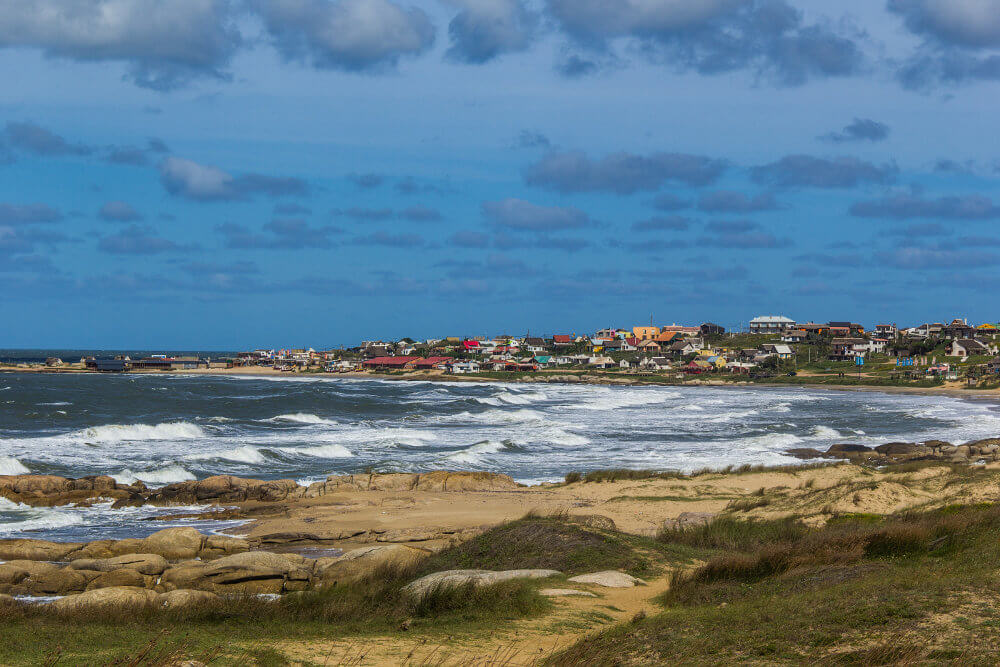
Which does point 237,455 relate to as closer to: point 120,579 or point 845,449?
point 120,579

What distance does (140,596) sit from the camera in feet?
37.2

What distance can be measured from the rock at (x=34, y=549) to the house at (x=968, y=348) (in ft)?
394

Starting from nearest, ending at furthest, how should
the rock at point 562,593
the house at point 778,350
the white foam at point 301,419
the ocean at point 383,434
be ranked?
the rock at point 562,593, the ocean at point 383,434, the white foam at point 301,419, the house at point 778,350

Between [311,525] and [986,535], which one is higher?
[986,535]

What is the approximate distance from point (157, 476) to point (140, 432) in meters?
14.6

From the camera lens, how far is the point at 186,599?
1098cm

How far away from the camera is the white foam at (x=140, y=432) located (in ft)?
128

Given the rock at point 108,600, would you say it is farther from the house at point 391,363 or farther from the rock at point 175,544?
the house at point 391,363

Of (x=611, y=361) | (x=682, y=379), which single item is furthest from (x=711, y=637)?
(x=611, y=361)

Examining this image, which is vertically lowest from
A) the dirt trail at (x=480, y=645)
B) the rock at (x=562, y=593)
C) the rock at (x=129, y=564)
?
the rock at (x=129, y=564)

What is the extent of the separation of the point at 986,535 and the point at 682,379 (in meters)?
106

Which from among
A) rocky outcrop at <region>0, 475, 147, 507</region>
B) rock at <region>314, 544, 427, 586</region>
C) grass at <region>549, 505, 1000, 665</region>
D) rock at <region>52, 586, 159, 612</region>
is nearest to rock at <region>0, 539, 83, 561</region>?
rock at <region>314, 544, 427, 586</region>

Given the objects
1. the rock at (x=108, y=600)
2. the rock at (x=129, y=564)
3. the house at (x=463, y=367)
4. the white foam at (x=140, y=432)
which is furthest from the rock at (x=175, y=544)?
the house at (x=463, y=367)

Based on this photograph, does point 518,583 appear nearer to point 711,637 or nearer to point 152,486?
point 711,637
